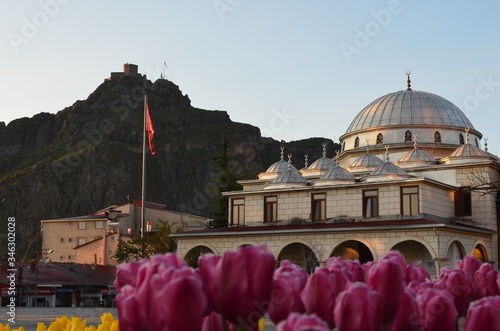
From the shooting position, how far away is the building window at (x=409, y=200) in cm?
3309

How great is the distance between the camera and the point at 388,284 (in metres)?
2.13

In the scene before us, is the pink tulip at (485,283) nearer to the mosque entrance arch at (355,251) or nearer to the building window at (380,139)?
the mosque entrance arch at (355,251)

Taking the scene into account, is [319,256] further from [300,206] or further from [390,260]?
[390,260]

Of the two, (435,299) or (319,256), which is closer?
(435,299)

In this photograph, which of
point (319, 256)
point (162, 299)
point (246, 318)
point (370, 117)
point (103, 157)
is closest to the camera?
point (162, 299)

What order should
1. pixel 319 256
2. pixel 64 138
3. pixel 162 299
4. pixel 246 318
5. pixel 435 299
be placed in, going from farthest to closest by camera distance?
pixel 64 138 < pixel 319 256 < pixel 435 299 < pixel 246 318 < pixel 162 299

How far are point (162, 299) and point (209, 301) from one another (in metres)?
0.28

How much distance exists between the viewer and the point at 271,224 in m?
36.6

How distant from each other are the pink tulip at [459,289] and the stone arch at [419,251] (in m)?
28.2

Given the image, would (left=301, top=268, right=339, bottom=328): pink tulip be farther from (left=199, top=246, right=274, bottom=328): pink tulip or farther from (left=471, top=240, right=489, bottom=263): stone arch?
(left=471, top=240, right=489, bottom=263): stone arch

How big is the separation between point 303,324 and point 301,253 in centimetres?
→ 3385

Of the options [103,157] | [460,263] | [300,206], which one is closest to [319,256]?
[300,206]

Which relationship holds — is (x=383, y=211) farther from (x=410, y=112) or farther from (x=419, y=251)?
(x=410, y=112)

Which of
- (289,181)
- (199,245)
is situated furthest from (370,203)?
(199,245)
